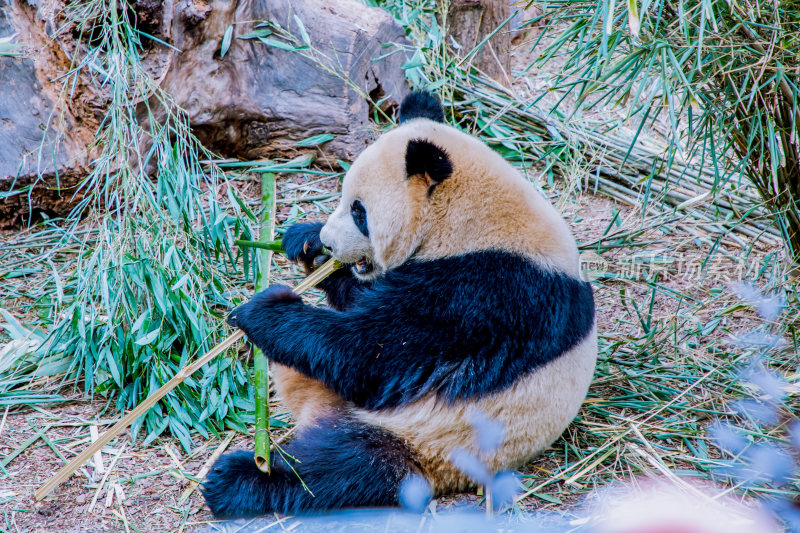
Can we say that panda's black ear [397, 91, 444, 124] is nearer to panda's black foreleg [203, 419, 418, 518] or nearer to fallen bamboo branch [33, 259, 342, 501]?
fallen bamboo branch [33, 259, 342, 501]

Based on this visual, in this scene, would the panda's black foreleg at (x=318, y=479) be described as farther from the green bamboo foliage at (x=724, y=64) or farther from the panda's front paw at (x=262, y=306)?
the green bamboo foliage at (x=724, y=64)

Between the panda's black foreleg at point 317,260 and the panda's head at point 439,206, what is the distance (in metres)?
→ 0.35

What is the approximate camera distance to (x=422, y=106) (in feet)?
11.3

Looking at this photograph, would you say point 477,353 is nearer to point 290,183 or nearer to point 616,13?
point 616,13

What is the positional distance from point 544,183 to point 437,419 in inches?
119

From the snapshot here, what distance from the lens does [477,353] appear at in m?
2.75

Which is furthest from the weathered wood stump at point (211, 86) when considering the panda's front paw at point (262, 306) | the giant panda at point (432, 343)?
the giant panda at point (432, 343)

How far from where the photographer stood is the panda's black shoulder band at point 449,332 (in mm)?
2709

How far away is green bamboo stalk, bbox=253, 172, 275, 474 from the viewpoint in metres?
2.79

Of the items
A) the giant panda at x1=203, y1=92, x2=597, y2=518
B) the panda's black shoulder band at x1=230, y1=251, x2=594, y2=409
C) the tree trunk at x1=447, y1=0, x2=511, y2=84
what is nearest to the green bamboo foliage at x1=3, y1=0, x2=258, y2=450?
the giant panda at x1=203, y1=92, x2=597, y2=518

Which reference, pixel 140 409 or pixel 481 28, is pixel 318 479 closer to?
pixel 140 409

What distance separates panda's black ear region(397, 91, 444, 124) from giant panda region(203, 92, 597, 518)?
48 centimetres

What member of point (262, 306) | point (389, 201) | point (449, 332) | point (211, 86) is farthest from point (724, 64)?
point (211, 86)

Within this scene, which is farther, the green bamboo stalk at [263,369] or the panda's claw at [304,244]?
the panda's claw at [304,244]
